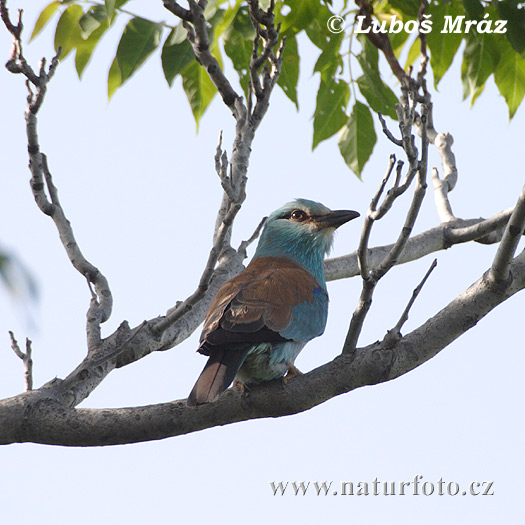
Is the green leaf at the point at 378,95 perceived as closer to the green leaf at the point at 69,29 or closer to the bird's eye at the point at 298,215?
the bird's eye at the point at 298,215

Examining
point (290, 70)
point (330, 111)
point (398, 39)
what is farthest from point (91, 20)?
point (398, 39)

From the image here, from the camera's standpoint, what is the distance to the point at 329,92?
494 centimetres

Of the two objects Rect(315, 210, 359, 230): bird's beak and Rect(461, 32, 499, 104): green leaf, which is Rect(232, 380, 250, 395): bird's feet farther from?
Rect(461, 32, 499, 104): green leaf

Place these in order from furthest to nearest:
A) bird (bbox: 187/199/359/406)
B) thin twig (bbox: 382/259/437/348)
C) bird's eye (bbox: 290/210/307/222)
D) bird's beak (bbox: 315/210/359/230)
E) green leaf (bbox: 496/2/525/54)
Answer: bird's eye (bbox: 290/210/307/222), bird's beak (bbox: 315/210/359/230), green leaf (bbox: 496/2/525/54), bird (bbox: 187/199/359/406), thin twig (bbox: 382/259/437/348)

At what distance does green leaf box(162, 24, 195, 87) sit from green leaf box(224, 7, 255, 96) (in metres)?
0.38

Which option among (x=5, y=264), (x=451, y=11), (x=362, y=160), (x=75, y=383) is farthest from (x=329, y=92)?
(x=5, y=264)

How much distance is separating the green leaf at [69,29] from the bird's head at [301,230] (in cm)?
208

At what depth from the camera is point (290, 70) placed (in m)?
4.66

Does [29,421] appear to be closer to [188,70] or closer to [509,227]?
[509,227]

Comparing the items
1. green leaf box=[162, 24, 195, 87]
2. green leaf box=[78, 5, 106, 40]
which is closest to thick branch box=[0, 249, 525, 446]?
green leaf box=[162, 24, 195, 87]

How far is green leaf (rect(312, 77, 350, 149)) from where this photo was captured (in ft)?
16.2

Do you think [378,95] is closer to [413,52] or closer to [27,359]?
[413,52]

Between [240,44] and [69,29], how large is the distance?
3.60 ft

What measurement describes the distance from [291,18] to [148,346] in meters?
2.14
